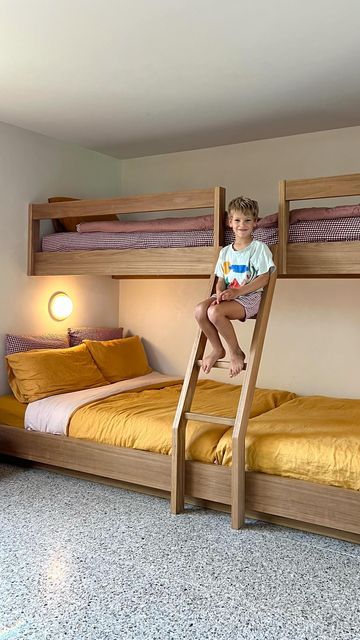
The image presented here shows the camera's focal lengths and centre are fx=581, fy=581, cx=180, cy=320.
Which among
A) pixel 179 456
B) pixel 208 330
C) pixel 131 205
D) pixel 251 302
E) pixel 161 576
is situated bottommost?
pixel 161 576

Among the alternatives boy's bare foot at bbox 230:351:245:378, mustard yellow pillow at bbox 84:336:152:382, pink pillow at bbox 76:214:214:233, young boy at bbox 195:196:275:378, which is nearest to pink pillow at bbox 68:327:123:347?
mustard yellow pillow at bbox 84:336:152:382

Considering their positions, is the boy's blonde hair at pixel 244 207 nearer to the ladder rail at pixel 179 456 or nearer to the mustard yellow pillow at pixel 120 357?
the ladder rail at pixel 179 456

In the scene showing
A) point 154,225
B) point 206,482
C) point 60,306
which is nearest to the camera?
point 206,482

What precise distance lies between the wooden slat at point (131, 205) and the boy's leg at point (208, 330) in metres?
0.72

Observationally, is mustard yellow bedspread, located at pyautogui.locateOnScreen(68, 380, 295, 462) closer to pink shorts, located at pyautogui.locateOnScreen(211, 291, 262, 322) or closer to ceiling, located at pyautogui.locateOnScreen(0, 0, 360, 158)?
pink shorts, located at pyautogui.locateOnScreen(211, 291, 262, 322)

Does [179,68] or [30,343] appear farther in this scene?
[30,343]

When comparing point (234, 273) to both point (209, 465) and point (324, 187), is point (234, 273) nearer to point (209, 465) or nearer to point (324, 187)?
point (324, 187)

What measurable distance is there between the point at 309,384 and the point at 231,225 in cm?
168

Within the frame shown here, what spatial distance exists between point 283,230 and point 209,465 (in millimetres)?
1365

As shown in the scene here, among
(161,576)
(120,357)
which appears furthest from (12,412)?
(161,576)

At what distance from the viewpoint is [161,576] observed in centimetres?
242

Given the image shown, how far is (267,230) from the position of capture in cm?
340

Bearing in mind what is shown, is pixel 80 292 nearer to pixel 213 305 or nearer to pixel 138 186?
pixel 138 186

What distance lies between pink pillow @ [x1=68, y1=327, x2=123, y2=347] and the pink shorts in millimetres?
1723
